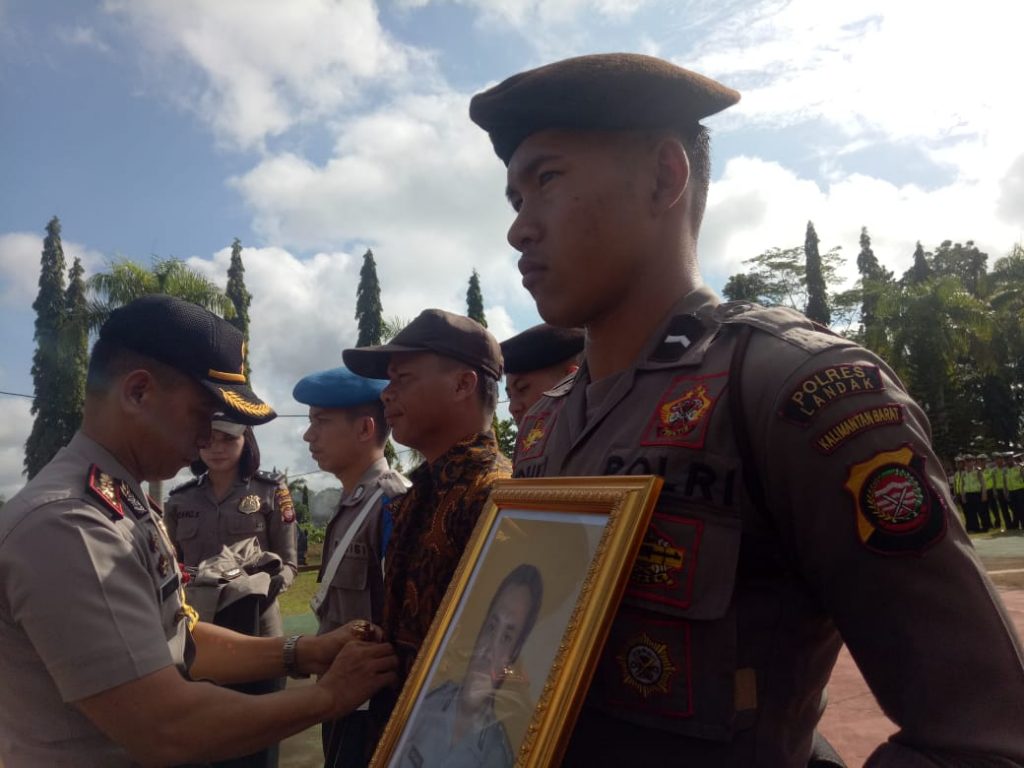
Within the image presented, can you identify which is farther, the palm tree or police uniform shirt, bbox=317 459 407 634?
the palm tree

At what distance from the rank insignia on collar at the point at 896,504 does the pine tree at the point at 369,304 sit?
36657mm

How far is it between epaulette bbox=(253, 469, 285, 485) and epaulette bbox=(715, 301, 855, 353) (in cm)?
511

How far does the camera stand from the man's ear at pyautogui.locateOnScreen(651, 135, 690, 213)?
1543mm

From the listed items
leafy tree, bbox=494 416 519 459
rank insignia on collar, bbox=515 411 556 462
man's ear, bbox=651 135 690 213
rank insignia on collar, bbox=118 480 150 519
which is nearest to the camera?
man's ear, bbox=651 135 690 213

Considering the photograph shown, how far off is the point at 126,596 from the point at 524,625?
1.24 m

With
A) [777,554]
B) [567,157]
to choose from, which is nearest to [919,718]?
[777,554]

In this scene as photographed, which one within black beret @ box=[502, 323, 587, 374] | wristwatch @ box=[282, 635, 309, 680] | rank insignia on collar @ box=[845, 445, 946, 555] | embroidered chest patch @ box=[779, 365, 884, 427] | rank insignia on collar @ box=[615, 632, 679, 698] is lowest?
wristwatch @ box=[282, 635, 309, 680]

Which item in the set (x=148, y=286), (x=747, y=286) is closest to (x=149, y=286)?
(x=148, y=286)

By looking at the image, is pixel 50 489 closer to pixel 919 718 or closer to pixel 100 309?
pixel 919 718

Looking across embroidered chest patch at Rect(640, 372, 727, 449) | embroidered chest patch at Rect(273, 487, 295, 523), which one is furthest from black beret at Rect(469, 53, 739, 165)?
embroidered chest patch at Rect(273, 487, 295, 523)

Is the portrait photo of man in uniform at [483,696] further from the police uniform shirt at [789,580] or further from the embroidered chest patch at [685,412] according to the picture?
the embroidered chest patch at [685,412]

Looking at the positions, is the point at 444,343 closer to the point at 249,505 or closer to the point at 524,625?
the point at 524,625

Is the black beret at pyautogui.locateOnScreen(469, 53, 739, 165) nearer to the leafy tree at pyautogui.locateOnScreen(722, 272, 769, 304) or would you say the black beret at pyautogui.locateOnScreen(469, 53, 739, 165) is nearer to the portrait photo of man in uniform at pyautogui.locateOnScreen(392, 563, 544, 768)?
the portrait photo of man in uniform at pyautogui.locateOnScreen(392, 563, 544, 768)

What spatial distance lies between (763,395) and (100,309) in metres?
21.8
